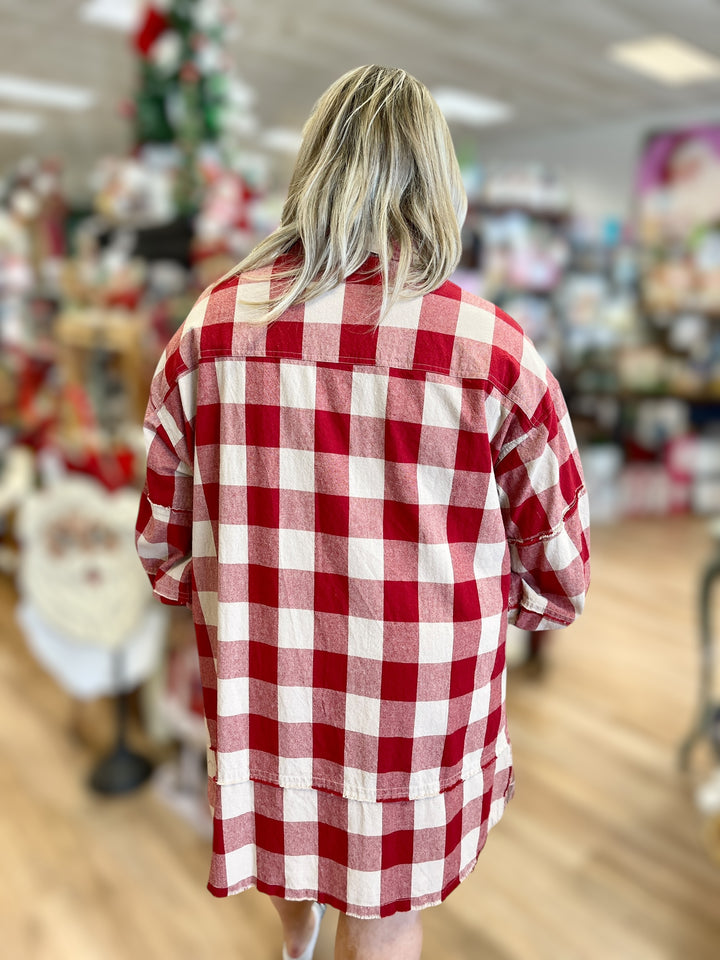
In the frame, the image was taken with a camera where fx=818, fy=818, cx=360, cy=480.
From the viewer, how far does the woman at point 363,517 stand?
81 centimetres

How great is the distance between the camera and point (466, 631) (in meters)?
0.86

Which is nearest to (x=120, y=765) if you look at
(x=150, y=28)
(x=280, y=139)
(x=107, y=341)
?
(x=107, y=341)

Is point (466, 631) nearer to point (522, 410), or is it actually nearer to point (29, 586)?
point (522, 410)

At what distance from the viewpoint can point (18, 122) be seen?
31.0ft

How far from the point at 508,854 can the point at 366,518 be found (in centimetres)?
169

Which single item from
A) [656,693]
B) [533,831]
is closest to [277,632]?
[533,831]

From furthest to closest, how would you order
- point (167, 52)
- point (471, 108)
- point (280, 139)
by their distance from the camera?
1. point (280, 139)
2. point (471, 108)
3. point (167, 52)

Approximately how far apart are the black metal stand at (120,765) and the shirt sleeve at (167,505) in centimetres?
156

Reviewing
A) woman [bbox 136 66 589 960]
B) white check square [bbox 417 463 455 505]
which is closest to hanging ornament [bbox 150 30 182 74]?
woman [bbox 136 66 589 960]

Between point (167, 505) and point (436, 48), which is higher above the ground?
point (436, 48)

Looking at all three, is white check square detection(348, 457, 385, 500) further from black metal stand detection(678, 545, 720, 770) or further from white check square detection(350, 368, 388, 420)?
black metal stand detection(678, 545, 720, 770)

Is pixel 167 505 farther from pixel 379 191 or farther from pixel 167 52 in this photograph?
pixel 167 52

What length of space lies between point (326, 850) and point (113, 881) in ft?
4.72

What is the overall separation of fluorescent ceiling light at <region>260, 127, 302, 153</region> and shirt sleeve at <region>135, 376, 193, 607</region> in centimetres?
816
